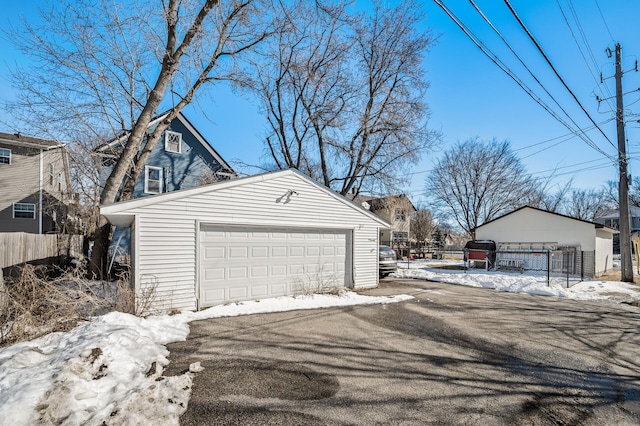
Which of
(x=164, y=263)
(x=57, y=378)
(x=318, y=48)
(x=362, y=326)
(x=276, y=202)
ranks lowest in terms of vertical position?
(x=362, y=326)

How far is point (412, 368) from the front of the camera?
4.16 metres

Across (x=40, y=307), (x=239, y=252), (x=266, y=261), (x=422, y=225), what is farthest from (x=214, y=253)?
(x=422, y=225)

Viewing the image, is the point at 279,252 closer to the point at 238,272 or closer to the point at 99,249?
the point at 238,272

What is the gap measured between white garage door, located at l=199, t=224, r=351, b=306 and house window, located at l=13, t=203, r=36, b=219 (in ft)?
55.0

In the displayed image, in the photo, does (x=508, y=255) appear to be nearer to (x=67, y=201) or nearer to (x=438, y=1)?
(x=438, y=1)

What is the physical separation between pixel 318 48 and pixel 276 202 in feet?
37.2

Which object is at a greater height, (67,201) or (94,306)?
(67,201)

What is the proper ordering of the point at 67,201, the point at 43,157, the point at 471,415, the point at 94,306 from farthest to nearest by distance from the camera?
the point at 43,157 → the point at 67,201 → the point at 94,306 → the point at 471,415

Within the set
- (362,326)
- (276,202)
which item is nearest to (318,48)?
(276,202)

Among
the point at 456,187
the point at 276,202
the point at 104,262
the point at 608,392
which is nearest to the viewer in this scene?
the point at 608,392

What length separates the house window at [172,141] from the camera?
1714 cm

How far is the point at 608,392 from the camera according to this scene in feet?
12.0

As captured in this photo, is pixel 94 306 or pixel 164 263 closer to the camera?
pixel 94 306

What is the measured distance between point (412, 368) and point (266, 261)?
188 inches
